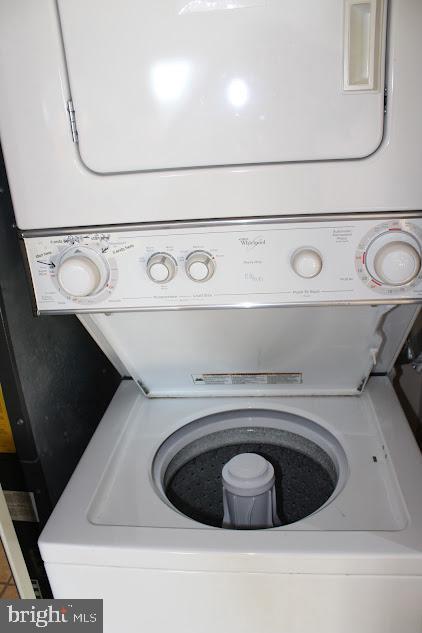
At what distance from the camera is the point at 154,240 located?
98cm

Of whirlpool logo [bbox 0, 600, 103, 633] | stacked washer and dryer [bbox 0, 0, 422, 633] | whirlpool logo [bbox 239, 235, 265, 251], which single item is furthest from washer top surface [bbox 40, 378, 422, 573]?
whirlpool logo [bbox 239, 235, 265, 251]

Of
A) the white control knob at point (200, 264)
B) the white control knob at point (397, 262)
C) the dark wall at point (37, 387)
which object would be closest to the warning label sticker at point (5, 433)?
the dark wall at point (37, 387)

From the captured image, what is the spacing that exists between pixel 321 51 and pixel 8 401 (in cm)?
95

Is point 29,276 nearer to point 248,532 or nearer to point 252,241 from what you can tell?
point 252,241

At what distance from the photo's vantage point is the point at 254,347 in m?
1.34

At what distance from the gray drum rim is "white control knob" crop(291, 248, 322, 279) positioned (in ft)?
1.81

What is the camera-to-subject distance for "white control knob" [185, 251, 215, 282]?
0.98 m

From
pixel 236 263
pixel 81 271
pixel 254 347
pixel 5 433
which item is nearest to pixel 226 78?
pixel 236 263

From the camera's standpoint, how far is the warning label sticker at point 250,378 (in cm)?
143

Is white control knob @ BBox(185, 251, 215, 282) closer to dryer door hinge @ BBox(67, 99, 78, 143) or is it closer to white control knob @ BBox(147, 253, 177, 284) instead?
white control knob @ BBox(147, 253, 177, 284)

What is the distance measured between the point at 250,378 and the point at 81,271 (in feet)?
2.10

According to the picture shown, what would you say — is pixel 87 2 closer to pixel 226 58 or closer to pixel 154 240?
pixel 226 58

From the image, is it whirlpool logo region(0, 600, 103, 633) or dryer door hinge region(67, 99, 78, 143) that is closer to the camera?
dryer door hinge region(67, 99, 78, 143)

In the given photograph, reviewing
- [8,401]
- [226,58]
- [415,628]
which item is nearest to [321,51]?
[226,58]
